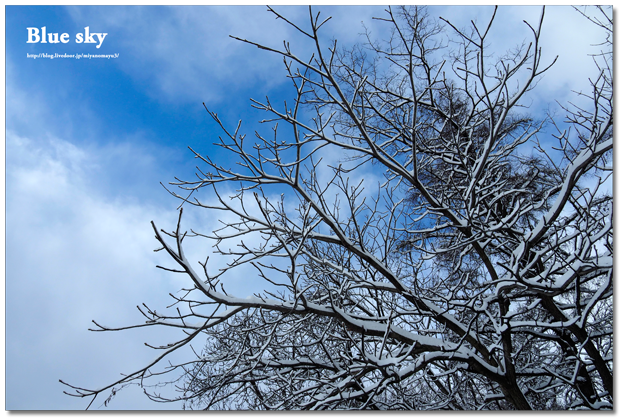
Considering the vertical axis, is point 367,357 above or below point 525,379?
above

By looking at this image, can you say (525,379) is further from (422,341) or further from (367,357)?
(367,357)

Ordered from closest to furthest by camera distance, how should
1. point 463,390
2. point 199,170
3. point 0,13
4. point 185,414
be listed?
1. point 185,414
2. point 0,13
3. point 199,170
4. point 463,390

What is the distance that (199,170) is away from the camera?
170 inches

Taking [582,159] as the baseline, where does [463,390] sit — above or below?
below

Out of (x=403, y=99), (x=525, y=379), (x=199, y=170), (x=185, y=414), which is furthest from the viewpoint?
(x=403, y=99)

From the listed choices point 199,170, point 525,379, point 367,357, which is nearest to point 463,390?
point 525,379

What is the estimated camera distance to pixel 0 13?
351 cm

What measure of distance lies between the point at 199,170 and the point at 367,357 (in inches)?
98.1

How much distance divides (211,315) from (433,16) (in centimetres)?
352

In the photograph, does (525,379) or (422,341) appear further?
(525,379)

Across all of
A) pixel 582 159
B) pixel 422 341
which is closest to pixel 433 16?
pixel 582 159

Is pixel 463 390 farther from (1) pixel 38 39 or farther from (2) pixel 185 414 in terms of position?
(1) pixel 38 39

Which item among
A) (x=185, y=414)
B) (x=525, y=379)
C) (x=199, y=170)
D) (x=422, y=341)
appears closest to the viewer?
(x=185, y=414)

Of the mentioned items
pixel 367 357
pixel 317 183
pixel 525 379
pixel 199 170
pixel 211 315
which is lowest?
pixel 525 379
